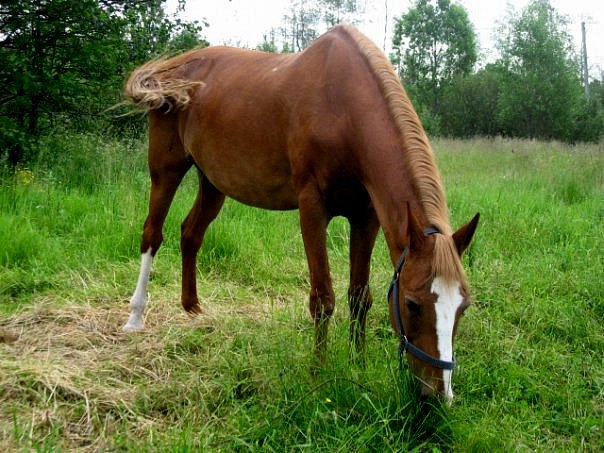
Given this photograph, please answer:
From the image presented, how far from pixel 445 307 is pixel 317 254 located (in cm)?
100

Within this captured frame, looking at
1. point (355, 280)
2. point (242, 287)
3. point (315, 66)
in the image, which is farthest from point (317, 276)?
point (242, 287)

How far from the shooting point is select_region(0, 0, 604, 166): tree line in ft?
22.7

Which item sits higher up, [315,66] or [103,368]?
[315,66]

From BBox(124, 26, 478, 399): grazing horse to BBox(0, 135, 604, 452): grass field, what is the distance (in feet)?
0.86

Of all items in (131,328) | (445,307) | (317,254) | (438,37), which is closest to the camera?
(445,307)

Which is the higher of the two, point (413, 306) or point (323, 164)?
point (323, 164)

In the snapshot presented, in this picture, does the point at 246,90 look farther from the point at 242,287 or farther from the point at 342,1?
the point at 342,1

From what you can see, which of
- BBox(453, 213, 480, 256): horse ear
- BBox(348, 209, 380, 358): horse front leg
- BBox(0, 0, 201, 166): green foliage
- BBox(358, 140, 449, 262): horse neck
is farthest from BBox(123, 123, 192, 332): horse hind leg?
BBox(0, 0, 201, 166): green foliage

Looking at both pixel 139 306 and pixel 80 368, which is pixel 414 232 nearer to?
pixel 80 368

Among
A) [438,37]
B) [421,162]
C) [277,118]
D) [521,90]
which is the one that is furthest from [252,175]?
[438,37]

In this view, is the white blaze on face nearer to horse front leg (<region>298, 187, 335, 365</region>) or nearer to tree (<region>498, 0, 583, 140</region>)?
horse front leg (<region>298, 187, 335, 365</region>)

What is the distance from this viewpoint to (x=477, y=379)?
113 inches

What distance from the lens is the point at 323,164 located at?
2789 millimetres

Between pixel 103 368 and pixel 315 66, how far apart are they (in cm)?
198
